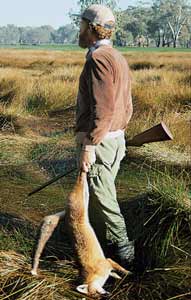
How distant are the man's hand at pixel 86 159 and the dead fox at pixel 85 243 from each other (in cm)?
5

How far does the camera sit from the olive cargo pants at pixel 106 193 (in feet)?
11.5

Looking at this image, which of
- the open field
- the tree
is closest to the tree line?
the tree

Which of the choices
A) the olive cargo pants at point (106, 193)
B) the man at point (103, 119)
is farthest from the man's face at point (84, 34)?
the olive cargo pants at point (106, 193)

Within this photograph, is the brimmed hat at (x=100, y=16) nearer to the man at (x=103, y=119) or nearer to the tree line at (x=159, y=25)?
the man at (x=103, y=119)

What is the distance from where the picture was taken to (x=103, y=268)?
347cm

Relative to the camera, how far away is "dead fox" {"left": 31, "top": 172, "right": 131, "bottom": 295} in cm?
343

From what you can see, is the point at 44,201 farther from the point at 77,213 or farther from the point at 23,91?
the point at 23,91

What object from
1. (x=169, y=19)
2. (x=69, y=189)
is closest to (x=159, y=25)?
(x=169, y=19)

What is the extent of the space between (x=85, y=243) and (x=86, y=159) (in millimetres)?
523

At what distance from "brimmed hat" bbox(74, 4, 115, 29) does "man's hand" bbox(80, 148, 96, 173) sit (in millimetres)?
741

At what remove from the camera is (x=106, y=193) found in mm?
3547

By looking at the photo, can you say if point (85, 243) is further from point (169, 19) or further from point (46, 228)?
point (169, 19)

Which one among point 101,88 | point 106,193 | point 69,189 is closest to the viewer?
point 101,88

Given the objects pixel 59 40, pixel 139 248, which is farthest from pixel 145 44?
pixel 139 248
